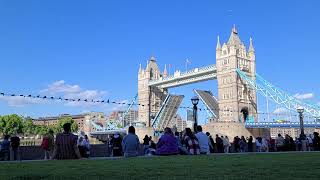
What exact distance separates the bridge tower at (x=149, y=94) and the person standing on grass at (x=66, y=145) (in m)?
77.6

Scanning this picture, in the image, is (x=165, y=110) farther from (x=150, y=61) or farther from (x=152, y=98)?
(x=150, y=61)

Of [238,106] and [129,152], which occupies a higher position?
[238,106]

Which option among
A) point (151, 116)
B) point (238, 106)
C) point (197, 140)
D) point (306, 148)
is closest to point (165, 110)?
point (151, 116)

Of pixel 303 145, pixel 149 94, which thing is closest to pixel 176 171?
pixel 303 145

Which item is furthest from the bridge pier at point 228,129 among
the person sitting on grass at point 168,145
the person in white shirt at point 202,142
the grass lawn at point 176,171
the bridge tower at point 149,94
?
the grass lawn at point 176,171

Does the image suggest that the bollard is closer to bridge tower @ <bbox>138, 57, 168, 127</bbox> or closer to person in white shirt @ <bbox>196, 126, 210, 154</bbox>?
person in white shirt @ <bbox>196, 126, 210, 154</bbox>

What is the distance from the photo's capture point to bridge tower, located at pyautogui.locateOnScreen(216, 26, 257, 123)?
74125 millimetres

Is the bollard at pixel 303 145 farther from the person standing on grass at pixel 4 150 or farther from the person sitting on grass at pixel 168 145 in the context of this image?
the person standing on grass at pixel 4 150

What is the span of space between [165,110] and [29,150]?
63668 mm

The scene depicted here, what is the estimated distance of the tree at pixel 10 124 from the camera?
3716 inches

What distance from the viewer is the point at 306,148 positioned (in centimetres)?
2369

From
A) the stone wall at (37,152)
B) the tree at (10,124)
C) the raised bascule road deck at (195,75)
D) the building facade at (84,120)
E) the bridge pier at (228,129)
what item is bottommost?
the stone wall at (37,152)

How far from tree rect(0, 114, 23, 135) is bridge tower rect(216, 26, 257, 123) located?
44.8 meters

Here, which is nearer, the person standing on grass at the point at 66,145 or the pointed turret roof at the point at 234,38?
the person standing on grass at the point at 66,145
